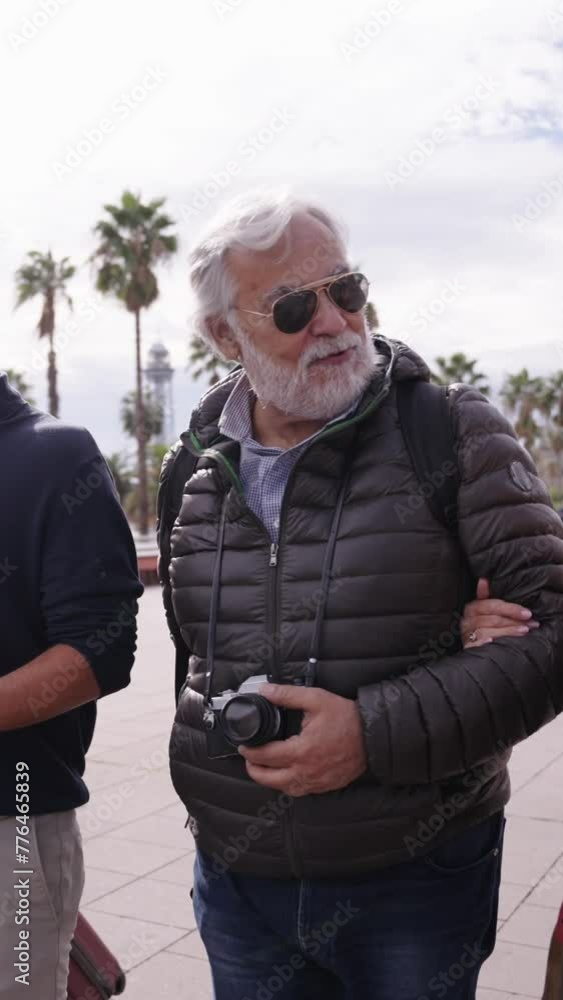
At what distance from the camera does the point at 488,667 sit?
5.87 ft

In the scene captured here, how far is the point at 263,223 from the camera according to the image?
6.53ft

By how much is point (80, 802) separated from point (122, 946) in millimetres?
1890

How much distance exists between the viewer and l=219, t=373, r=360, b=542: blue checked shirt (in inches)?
79.5

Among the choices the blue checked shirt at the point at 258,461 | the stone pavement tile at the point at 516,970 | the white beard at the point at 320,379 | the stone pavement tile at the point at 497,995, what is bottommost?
the stone pavement tile at the point at 516,970

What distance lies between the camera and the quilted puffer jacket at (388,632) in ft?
5.91

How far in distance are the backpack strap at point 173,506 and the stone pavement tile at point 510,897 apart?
2.17 m

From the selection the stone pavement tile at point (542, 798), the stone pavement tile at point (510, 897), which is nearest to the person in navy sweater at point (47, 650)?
the stone pavement tile at point (510, 897)

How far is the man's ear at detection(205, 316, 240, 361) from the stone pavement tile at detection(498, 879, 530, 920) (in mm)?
2507

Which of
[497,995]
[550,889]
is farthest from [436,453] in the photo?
[550,889]

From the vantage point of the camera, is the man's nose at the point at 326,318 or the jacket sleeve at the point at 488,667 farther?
the man's nose at the point at 326,318

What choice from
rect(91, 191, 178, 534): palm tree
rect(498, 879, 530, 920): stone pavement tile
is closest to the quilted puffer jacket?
rect(498, 879, 530, 920): stone pavement tile

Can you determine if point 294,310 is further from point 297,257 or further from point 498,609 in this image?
point 498,609

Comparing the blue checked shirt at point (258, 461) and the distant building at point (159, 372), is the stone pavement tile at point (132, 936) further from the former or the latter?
the distant building at point (159, 372)

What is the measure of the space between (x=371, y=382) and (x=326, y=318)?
0.13 metres
